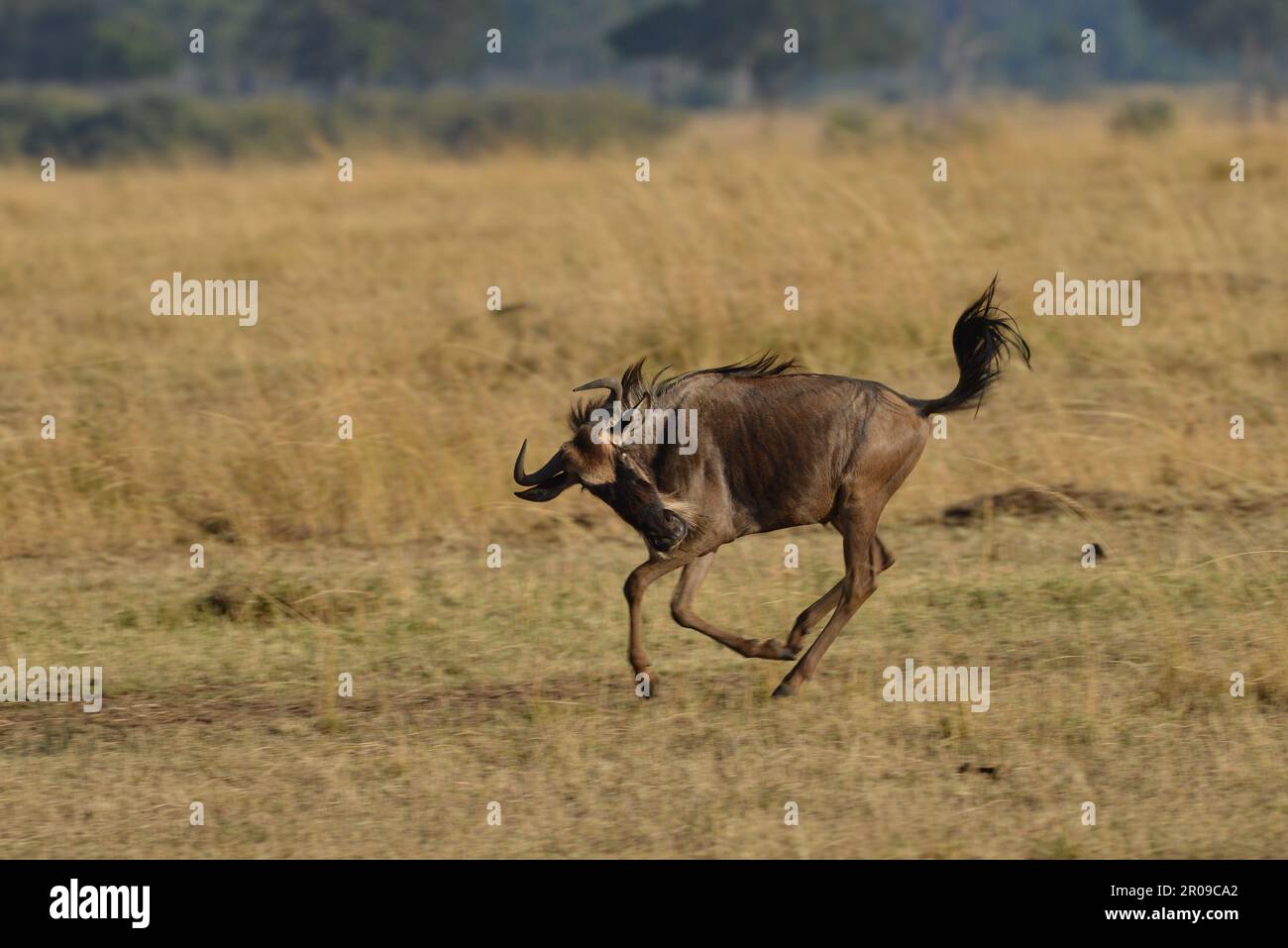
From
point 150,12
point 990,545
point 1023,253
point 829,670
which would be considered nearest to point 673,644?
point 829,670

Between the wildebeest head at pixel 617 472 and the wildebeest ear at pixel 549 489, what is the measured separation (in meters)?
0.05

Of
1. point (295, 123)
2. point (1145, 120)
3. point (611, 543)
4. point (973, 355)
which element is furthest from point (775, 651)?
point (295, 123)

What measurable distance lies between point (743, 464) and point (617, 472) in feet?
1.24

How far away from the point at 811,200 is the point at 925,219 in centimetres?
76

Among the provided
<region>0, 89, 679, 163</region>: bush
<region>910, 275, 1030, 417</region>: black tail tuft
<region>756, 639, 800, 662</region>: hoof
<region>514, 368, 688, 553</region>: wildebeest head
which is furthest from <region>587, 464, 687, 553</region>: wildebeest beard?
<region>0, 89, 679, 163</region>: bush

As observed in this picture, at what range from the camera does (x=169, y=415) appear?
972 centimetres

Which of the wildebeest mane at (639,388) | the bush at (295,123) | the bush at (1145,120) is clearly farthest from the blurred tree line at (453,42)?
the wildebeest mane at (639,388)

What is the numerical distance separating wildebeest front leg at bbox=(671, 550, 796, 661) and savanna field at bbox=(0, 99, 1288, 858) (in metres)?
0.17

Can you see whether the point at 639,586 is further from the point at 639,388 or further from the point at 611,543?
the point at 611,543

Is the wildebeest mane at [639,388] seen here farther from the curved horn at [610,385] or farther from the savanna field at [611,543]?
the savanna field at [611,543]

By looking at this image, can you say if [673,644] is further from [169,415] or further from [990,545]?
[169,415]

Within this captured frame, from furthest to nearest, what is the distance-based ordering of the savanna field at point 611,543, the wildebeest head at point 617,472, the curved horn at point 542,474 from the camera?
the curved horn at point 542,474 → the wildebeest head at point 617,472 → the savanna field at point 611,543

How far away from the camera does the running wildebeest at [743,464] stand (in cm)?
608

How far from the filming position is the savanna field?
219 inches
